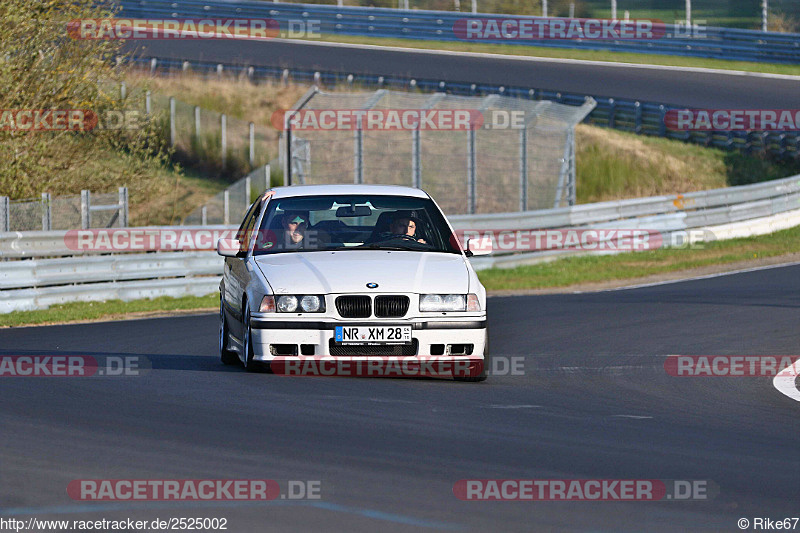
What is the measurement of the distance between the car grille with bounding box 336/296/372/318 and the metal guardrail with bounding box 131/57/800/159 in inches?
923

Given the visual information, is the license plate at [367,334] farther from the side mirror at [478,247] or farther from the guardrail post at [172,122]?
the guardrail post at [172,122]

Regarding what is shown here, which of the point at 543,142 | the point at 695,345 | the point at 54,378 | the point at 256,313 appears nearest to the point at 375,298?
the point at 256,313

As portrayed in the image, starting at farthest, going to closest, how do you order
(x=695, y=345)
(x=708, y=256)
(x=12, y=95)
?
(x=708, y=256), (x=12, y=95), (x=695, y=345)

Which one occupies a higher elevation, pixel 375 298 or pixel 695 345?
pixel 375 298

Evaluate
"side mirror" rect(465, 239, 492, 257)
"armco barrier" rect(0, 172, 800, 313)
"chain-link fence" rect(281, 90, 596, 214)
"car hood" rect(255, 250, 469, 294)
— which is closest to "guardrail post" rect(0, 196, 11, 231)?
"armco barrier" rect(0, 172, 800, 313)

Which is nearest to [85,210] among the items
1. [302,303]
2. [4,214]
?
[4,214]

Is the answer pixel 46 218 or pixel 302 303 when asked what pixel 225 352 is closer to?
pixel 302 303

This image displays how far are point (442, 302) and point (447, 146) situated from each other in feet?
54.3

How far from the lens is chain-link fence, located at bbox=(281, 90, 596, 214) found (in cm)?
2519

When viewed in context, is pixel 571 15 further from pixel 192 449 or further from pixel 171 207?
pixel 192 449

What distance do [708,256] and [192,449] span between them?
1934 centimetres

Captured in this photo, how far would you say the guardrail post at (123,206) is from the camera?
68.7ft

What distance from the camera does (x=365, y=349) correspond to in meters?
9.98

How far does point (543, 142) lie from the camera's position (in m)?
25.5
